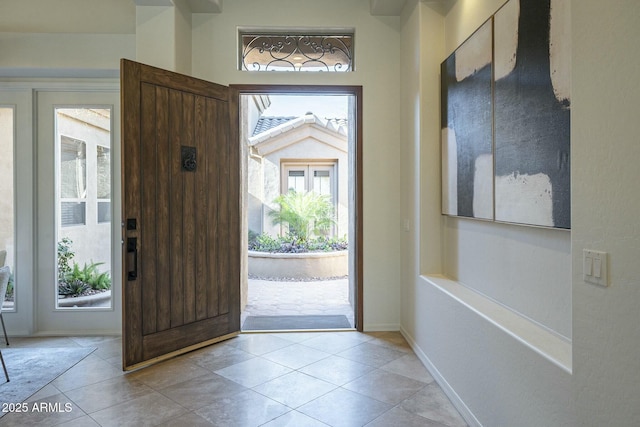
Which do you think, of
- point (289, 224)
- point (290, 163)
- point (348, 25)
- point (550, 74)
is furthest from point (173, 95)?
point (290, 163)

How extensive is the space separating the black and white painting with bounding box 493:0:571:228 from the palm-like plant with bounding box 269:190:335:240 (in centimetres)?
649

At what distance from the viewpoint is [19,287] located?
3.82 metres

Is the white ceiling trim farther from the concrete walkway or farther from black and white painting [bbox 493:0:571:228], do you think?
the concrete walkway

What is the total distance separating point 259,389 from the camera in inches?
104

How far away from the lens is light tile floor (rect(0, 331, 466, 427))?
7.52ft

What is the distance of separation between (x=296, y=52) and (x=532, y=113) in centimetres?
263

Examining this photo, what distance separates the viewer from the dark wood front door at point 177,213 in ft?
9.77

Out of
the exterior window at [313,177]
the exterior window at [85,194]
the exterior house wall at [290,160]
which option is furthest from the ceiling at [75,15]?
the exterior window at [313,177]

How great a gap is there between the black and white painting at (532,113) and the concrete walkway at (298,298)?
2.56m

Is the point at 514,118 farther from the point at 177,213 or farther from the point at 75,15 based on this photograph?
the point at 75,15

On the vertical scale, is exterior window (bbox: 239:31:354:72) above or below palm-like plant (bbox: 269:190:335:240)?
above

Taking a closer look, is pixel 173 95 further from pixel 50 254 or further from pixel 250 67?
pixel 50 254

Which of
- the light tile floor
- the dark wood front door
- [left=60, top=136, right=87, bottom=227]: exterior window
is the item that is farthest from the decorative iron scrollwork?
the light tile floor

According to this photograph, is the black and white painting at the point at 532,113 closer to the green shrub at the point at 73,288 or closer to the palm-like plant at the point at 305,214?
the green shrub at the point at 73,288
